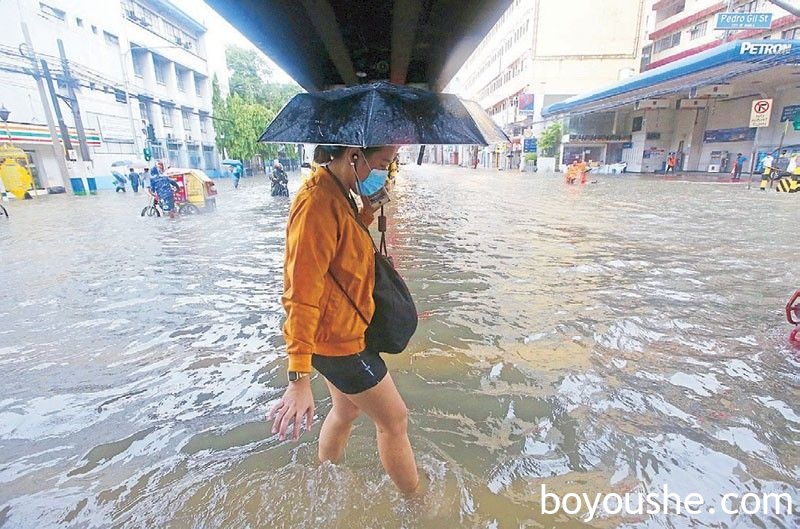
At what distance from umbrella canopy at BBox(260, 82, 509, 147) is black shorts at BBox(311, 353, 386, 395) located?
82 centimetres

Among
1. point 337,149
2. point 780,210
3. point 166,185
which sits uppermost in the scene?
point 337,149

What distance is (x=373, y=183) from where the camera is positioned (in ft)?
6.48

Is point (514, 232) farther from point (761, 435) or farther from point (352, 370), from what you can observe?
point (352, 370)

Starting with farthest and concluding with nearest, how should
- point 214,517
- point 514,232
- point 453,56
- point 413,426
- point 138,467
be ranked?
point 514,232
point 453,56
point 413,426
point 138,467
point 214,517

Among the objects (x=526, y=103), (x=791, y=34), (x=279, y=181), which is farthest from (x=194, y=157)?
(x=791, y=34)

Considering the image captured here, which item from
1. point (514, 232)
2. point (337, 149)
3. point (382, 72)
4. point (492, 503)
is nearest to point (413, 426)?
point (492, 503)

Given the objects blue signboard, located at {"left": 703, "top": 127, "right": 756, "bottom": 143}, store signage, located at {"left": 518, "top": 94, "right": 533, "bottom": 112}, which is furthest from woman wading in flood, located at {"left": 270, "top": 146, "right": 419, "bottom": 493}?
store signage, located at {"left": 518, "top": 94, "right": 533, "bottom": 112}

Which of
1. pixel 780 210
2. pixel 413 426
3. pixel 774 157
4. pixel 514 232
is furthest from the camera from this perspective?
pixel 774 157

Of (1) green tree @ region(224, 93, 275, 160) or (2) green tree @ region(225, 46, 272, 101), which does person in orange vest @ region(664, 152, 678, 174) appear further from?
(2) green tree @ region(225, 46, 272, 101)

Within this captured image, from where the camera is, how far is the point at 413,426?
110 inches

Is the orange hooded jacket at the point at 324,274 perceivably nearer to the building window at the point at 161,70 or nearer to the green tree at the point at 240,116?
the green tree at the point at 240,116

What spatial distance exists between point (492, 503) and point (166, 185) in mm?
13217

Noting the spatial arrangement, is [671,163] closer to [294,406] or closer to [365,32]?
[365,32]

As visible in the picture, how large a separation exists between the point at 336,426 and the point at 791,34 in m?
35.2
